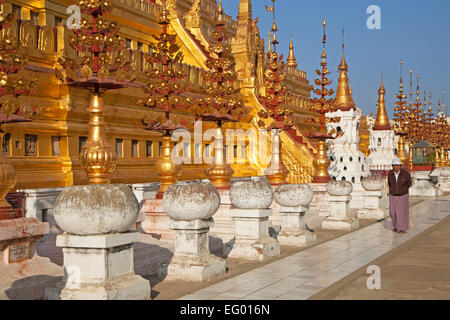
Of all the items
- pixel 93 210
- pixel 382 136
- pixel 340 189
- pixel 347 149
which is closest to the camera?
pixel 93 210

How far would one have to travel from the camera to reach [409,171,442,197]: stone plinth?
96.0 ft

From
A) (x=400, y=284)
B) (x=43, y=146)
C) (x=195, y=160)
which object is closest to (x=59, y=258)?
(x=400, y=284)

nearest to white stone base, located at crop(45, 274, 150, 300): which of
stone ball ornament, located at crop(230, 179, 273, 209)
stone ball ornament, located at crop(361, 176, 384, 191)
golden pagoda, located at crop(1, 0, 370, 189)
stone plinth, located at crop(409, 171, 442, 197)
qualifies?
stone ball ornament, located at crop(230, 179, 273, 209)

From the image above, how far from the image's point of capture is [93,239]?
6344 mm

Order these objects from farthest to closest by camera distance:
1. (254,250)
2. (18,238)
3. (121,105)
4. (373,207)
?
(373,207), (121,105), (254,250), (18,238)

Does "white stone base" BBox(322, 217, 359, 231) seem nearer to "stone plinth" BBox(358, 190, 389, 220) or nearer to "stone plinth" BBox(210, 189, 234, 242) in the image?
"stone plinth" BBox(358, 190, 389, 220)

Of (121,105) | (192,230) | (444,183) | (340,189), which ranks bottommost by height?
(444,183)

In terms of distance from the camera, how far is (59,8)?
20203mm

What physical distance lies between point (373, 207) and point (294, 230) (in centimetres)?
668

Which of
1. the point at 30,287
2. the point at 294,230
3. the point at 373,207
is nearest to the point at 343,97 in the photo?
the point at 373,207

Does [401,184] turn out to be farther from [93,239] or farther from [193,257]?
[93,239]

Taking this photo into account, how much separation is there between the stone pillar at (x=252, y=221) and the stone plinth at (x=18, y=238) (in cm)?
378

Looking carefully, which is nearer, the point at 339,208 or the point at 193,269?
the point at 193,269
